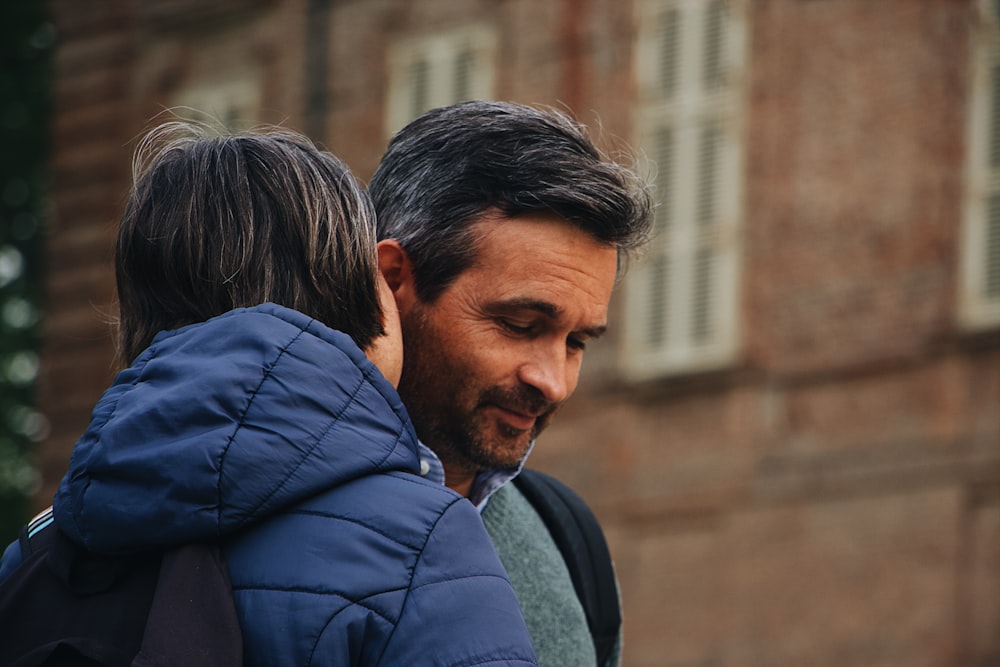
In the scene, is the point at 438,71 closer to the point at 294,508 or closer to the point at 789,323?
the point at 789,323

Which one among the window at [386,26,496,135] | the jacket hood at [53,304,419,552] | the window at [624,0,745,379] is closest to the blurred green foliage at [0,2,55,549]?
the window at [386,26,496,135]

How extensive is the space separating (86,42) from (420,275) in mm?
13033

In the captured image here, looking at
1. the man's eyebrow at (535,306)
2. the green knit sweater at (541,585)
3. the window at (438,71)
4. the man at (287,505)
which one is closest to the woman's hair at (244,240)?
the man at (287,505)

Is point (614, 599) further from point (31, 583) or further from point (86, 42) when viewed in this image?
point (86, 42)

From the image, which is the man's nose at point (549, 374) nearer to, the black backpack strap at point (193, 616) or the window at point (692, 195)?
the black backpack strap at point (193, 616)

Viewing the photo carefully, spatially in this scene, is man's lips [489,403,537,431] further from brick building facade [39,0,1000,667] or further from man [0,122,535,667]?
brick building facade [39,0,1000,667]

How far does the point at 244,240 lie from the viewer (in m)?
2.12

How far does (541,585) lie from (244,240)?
978 millimetres

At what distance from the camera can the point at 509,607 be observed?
6.40ft

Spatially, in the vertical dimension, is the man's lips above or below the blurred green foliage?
above

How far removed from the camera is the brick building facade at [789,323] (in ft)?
35.8

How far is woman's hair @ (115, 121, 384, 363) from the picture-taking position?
83.6 inches

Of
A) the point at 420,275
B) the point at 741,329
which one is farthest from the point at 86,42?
the point at 420,275

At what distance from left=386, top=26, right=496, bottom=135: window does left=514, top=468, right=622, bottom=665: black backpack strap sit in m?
10.0
